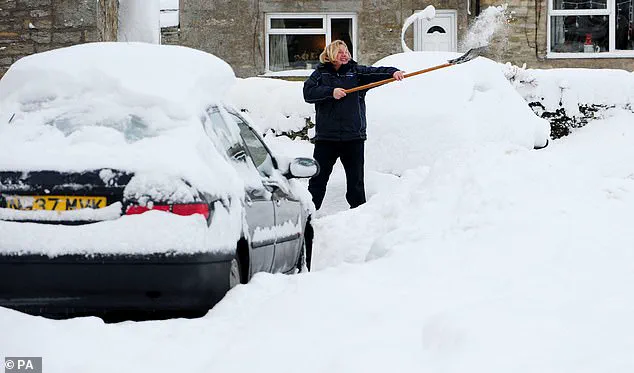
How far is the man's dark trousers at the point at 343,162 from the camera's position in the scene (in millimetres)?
8688

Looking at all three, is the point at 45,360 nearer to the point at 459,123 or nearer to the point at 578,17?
the point at 459,123

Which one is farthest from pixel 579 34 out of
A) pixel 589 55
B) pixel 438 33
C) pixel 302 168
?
pixel 302 168

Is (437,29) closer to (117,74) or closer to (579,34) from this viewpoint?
(579,34)

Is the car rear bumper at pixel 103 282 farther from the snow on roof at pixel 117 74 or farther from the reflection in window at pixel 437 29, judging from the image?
the reflection in window at pixel 437 29

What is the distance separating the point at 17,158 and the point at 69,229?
0.47 metres

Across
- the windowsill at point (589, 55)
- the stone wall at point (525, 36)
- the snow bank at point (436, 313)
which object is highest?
the stone wall at point (525, 36)

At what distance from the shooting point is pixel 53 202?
419cm

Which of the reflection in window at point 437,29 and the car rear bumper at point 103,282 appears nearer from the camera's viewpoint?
the car rear bumper at point 103,282

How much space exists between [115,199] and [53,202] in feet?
0.96

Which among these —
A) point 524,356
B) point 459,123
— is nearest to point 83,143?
point 524,356

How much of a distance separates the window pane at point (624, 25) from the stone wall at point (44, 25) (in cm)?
1140

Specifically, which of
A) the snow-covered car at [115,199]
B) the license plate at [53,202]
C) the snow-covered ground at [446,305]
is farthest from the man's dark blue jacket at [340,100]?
the license plate at [53,202]

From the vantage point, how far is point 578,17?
61.9ft

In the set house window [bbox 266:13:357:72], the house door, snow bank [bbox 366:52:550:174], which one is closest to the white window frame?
the house door
